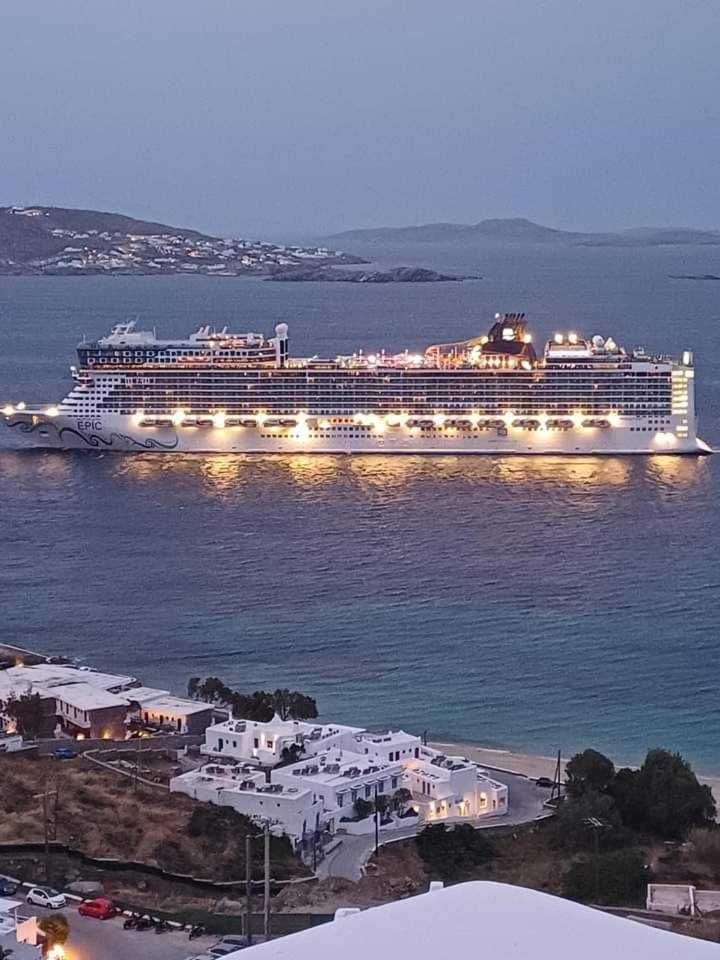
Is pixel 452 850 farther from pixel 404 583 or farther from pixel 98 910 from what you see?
pixel 404 583

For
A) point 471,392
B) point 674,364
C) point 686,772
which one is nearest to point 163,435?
point 471,392

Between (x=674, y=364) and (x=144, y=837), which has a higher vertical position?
(x=674, y=364)

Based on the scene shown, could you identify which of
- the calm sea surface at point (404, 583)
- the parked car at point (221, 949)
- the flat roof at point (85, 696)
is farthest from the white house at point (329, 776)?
the parked car at point (221, 949)

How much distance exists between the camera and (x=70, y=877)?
10320mm

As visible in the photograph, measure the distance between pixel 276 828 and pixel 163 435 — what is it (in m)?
20.4

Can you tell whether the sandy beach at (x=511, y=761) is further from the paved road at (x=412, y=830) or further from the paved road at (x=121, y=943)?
the paved road at (x=121, y=943)

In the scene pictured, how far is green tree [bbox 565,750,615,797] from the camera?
39.4 ft

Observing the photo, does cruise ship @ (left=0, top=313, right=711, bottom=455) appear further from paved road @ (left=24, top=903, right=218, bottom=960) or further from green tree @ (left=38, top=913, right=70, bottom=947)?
green tree @ (left=38, top=913, right=70, bottom=947)

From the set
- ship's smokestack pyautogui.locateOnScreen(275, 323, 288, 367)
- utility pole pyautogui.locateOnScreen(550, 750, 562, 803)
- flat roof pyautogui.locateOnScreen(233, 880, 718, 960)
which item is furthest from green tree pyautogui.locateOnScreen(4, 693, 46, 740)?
ship's smokestack pyautogui.locateOnScreen(275, 323, 288, 367)

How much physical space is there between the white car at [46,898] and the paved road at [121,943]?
134mm

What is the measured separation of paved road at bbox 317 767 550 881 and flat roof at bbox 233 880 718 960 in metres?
6.17

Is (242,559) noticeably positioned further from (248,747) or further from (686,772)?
(686,772)

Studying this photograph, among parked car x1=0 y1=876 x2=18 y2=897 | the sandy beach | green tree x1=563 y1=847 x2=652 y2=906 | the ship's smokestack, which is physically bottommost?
the sandy beach

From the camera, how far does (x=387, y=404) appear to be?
31.0 meters
